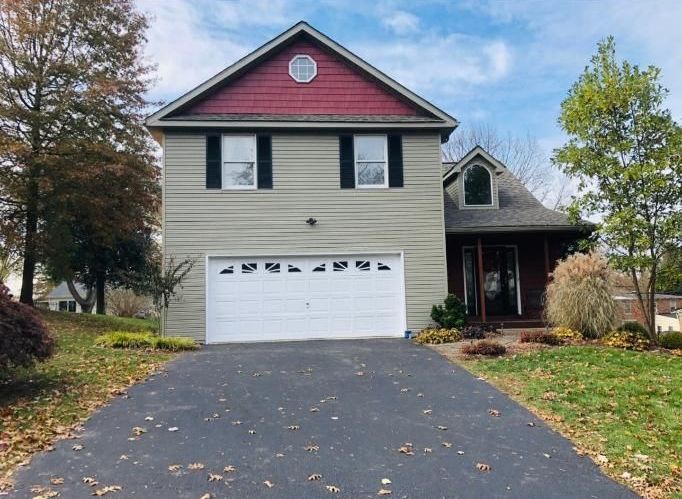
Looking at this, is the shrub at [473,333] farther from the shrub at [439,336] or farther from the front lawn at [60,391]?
the front lawn at [60,391]

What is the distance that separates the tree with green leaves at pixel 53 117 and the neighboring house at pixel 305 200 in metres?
4.23

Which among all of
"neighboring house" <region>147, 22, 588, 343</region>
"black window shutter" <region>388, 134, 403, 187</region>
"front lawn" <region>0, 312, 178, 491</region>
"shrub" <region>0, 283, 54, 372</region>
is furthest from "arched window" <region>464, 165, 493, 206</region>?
"shrub" <region>0, 283, 54, 372</region>

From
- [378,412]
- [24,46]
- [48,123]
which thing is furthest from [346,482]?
[24,46]

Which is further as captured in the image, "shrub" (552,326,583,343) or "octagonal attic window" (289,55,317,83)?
"octagonal attic window" (289,55,317,83)

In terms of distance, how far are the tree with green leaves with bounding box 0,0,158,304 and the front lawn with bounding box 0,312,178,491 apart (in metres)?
6.35

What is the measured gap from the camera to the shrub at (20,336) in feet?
22.2

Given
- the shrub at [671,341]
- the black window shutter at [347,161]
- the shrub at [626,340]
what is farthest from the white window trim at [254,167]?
the shrub at [671,341]

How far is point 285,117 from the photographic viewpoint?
13.6 meters

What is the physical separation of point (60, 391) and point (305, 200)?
769 cm

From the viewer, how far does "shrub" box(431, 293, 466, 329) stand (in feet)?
43.0

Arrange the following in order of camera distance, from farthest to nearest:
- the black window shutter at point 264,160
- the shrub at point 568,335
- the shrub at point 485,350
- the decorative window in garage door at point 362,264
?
the decorative window in garage door at point 362,264 → the black window shutter at point 264,160 → the shrub at point 568,335 → the shrub at point 485,350

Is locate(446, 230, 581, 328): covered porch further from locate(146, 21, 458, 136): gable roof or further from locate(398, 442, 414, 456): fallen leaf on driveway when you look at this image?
locate(398, 442, 414, 456): fallen leaf on driveway

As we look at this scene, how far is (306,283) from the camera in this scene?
1345 centimetres

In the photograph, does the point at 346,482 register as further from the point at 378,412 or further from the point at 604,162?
the point at 604,162
